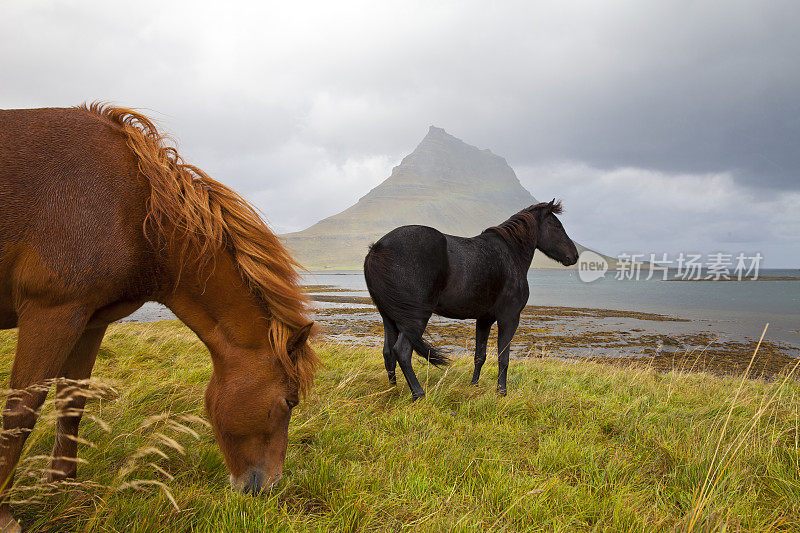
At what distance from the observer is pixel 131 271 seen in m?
1.72

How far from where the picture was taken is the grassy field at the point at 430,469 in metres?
1.80

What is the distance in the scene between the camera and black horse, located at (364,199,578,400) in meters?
4.70

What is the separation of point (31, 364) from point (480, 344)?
495 centimetres

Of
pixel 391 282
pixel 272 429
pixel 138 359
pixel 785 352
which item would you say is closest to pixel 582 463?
pixel 272 429

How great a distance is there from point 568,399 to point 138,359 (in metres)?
5.64

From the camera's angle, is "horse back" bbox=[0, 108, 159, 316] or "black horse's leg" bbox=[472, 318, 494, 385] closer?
"horse back" bbox=[0, 108, 159, 316]

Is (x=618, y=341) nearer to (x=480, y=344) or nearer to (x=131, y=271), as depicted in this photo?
(x=480, y=344)

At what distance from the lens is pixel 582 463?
2746 mm

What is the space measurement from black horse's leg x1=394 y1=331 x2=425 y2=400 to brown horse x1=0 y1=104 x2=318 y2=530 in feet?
8.15

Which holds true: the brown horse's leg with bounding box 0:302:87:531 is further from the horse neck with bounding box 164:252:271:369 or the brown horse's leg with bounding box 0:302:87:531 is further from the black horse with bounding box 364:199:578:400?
the black horse with bounding box 364:199:578:400

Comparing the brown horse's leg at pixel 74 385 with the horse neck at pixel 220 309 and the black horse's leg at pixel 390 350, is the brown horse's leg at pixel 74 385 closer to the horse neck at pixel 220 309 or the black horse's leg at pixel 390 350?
the horse neck at pixel 220 309

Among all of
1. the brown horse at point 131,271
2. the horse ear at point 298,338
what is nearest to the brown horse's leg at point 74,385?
the brown horse at point 131,271

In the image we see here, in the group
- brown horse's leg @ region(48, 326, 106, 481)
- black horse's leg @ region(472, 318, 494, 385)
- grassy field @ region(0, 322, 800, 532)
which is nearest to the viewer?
grassy field @ region(0, 322, 800, 532)

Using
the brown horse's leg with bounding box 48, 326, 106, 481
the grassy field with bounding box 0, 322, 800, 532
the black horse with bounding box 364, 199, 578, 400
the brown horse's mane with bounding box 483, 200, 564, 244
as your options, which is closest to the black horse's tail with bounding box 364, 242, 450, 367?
the black horse with bounding box 364, 199, 578, 400
